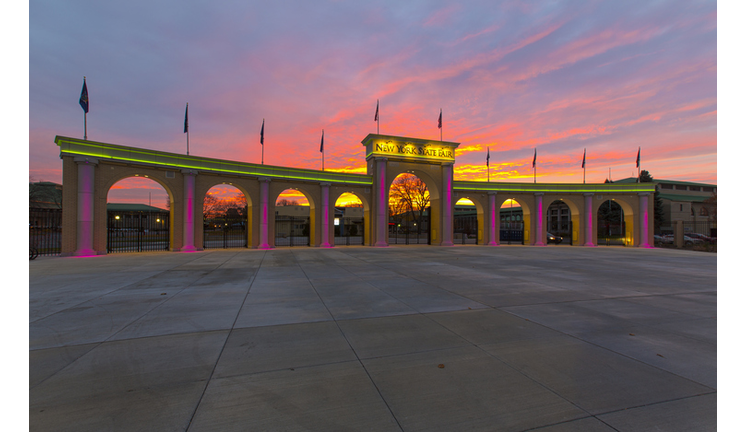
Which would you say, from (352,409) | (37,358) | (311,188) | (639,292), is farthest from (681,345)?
(311,188)

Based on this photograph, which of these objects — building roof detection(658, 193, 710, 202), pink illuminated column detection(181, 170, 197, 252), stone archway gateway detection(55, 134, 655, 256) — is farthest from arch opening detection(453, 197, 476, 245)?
building roof detection(658, 193, 710, 202)

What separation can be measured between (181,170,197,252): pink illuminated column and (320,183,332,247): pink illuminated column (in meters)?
9.71

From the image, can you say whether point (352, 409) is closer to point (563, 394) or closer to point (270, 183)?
point (563, 394)

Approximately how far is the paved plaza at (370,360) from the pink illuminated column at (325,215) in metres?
17.0

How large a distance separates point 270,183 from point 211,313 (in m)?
19.2

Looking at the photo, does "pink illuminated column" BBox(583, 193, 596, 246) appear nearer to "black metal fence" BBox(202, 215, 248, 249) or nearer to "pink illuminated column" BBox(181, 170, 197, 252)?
"black metal fence" BBox(202, 215, 248, 249)

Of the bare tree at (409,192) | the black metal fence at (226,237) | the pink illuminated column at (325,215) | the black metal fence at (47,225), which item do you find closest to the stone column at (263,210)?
the black metal fence at (226,237)

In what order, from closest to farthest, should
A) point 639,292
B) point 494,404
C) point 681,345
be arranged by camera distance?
point 494,404 < point 681,345 < point 639,292

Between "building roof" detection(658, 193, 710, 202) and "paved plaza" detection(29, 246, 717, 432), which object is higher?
"building roof" detection(658, 193, 710, 202)

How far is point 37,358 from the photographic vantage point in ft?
14.5

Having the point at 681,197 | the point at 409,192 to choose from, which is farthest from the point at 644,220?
the point at 681,197

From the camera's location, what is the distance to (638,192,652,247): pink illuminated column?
3159 centimetres

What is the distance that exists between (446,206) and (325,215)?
37.8 feet

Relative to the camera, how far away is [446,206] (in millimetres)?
28500
